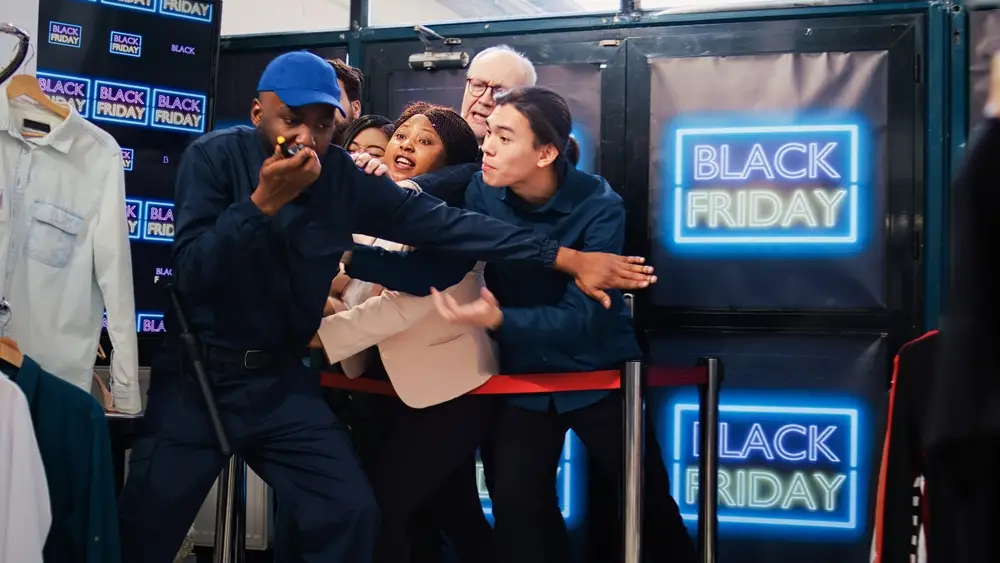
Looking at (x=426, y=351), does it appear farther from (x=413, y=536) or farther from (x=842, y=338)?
(x=842, y=338)

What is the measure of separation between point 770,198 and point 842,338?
0.60 m

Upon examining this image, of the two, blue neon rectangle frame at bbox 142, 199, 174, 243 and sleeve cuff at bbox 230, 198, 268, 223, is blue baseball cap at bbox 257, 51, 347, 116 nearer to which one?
sleeve cuff at bbox 230, 198, 268, 223

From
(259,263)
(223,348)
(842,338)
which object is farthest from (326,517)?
(842,338)

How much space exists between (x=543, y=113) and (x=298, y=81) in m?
0.81

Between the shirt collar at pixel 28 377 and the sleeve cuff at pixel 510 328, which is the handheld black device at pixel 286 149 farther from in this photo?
the shirt collar at pixel 28 377

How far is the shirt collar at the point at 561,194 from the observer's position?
9.30ft

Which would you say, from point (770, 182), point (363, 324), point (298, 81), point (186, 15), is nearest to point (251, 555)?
point (363, 324)

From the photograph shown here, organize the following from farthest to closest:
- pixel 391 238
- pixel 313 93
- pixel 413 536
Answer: pixel 413 536 < pixel 391 238 < pixel 313 93

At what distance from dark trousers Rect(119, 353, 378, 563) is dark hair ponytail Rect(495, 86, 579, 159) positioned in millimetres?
1018

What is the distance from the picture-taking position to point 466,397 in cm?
279

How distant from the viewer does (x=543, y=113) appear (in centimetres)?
288

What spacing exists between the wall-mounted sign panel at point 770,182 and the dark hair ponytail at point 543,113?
107 cm

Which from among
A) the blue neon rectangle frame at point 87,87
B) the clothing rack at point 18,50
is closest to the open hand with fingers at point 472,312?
the clothing rack at point 18,50

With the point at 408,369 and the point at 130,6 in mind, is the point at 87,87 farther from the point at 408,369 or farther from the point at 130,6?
the point at 408,369
